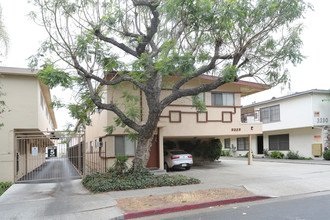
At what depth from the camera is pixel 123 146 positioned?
15289mm

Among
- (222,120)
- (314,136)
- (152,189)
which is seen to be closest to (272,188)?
(152,189)

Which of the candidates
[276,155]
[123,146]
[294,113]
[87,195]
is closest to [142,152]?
[87,195]

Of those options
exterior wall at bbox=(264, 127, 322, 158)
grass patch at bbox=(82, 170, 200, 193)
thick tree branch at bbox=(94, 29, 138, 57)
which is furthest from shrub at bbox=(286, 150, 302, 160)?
thick tree branch at bbox=(94, 29, 138, 57)

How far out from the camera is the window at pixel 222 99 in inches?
714

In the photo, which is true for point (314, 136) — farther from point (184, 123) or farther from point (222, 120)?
point (184, 123)

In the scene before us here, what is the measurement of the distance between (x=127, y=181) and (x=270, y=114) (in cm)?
1957

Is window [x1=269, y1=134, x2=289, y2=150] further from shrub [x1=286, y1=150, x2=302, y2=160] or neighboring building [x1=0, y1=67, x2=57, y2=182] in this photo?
neighboring building [x1=0, y1=67, x2=57, y2=182]

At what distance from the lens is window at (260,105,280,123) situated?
26.0 m

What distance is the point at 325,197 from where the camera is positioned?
9031 millimetres

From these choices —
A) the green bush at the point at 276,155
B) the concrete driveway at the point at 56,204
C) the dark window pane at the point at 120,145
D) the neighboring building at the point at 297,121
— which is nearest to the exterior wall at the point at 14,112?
the concrete driveway at the point at 56,204

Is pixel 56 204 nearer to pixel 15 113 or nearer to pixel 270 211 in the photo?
pixel 270 211

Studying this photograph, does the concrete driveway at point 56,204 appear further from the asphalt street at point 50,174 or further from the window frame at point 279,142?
the window frame at point 279,142

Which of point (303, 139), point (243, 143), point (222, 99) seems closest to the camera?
point (222, 99)

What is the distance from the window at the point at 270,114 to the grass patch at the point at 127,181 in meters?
17.0
